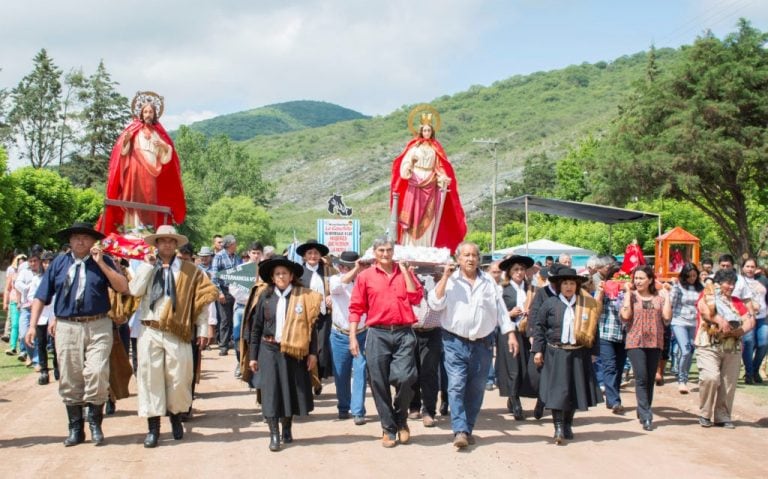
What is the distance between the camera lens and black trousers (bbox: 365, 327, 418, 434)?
7.39 m

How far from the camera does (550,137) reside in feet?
367

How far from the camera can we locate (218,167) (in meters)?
79.6

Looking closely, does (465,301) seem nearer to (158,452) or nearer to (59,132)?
(158,452)

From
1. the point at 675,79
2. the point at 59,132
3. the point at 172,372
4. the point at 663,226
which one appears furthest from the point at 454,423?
the point at 59,132

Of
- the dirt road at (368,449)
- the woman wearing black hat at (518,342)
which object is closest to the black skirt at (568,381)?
the dirt road at (368,449)

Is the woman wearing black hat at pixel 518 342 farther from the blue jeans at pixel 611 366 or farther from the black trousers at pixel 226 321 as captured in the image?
the black trousers at pixel 226 321

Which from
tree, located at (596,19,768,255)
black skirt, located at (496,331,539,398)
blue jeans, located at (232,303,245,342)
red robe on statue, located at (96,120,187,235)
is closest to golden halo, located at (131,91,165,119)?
red robe on statue, located at (96,120,187,235)

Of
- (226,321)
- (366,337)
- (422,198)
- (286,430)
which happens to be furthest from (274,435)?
(226,321)

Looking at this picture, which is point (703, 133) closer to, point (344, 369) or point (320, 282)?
point (320, 282)

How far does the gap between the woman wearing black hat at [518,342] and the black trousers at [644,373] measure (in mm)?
1122

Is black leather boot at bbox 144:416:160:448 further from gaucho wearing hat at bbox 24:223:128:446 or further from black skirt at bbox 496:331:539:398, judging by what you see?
black skirt at bbox 496:331:539:398

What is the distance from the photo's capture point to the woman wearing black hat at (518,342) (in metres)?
8.88

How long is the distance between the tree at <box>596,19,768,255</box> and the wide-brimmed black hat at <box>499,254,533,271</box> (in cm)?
1925

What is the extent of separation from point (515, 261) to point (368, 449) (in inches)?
130
